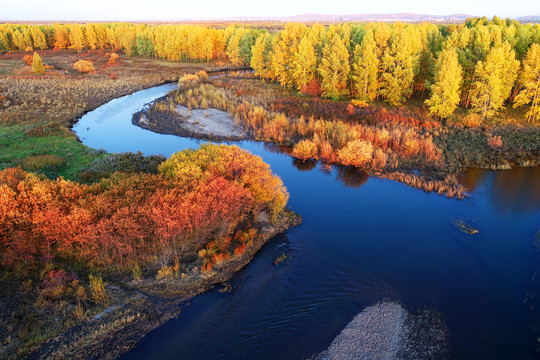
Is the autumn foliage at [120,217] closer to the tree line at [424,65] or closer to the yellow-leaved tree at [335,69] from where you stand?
the tree line at [424,65]

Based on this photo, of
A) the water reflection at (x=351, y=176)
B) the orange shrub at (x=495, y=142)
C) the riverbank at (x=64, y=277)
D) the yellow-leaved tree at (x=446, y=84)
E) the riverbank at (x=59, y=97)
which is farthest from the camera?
the yellow-leaved tree at (x=446, y=84)

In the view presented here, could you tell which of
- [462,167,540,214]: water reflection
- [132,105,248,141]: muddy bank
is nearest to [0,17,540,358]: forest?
[132,105,248,141]: muddy bank

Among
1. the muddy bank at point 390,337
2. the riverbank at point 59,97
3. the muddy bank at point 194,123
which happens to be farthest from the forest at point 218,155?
the muddy bank at point 390,337

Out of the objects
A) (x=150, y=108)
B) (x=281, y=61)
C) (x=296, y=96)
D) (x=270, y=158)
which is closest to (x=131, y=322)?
(x=270, y=158)

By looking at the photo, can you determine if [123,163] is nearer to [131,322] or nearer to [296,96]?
[131,322]

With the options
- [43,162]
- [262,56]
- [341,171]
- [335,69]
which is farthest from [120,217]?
[262,56]

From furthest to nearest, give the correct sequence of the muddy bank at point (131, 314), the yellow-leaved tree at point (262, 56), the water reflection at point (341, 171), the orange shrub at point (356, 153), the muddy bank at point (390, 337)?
the yellow-leaved tree at point (262, 56) → the orange shrub at point (356, 153) → the water reflection at point (341, 171) → the muddy bank at point (390, 337) → the muddy bank at point (131, 314)
